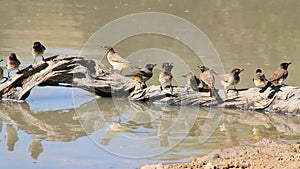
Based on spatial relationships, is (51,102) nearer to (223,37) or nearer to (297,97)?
(297,97)

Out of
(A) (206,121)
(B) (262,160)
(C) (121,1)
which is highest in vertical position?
(C) (121,1)

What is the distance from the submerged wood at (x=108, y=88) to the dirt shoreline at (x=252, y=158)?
2.28 m

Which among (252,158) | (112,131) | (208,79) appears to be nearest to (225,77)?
(208,79)

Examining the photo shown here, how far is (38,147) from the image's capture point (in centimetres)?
904

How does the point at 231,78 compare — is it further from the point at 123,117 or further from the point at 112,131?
the point at 112,131

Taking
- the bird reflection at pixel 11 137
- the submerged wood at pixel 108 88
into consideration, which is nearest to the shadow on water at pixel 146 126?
the bird reflection at pixel 11 137

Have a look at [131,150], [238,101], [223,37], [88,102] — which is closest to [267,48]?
[223,37]

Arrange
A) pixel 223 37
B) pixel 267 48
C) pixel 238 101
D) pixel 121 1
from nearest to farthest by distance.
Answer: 1. pixel 238 101
2. pixel 267 48
3. pixel 223 37
4. pixel 121 1

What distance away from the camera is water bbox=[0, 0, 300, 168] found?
888 centimetres

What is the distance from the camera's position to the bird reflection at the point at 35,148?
868 centimetres

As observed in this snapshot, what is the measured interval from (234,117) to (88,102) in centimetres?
292

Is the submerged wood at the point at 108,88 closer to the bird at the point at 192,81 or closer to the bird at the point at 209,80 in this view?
the bird at the point at 192,81

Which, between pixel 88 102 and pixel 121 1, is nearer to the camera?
pixel 88 102

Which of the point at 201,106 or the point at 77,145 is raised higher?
the point at 201,106
